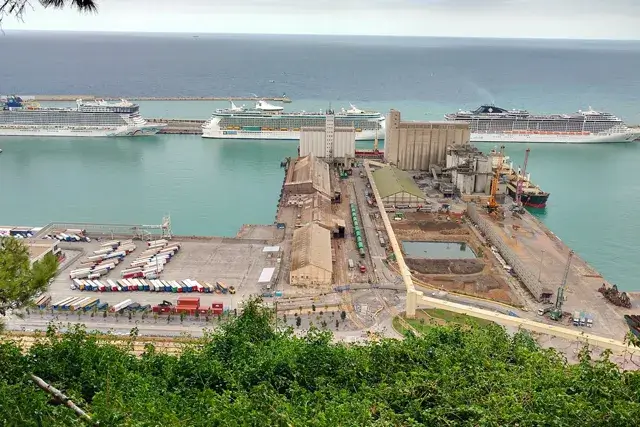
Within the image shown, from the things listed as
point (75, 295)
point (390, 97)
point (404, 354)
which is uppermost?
point (390, 97)

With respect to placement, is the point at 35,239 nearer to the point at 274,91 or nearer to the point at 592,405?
the point at 592,405

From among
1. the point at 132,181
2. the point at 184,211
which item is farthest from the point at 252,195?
the point at 132,181

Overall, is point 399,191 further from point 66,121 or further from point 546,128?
point 66,121

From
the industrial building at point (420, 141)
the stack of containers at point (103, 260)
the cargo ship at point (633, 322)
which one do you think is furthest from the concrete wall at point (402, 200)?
the stack of containers at point (103, 260)

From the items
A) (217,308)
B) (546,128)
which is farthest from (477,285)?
(546,128)

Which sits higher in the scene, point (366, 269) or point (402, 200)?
point (402, 200)

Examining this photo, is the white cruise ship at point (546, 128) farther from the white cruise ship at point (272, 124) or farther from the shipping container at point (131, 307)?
the shipping container at point (131, 307)

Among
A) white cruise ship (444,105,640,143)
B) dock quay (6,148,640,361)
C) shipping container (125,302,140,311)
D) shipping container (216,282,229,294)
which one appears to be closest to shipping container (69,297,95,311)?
dock quay (6,148,640,361)
